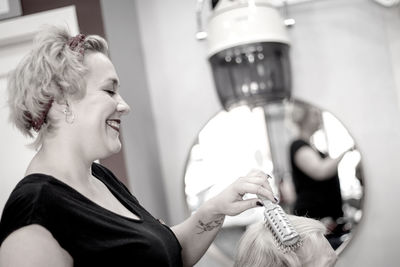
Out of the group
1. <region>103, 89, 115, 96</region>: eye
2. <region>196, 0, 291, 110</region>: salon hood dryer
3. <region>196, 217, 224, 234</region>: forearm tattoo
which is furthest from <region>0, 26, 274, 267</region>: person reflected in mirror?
<region>196, 0, 291, 110</region>: salon hood dryer

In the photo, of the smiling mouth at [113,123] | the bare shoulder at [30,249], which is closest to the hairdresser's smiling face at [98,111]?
the smiling mouth at [113,123]

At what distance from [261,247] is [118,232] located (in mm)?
330

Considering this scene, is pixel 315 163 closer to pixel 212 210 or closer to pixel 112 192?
pixel 212 210

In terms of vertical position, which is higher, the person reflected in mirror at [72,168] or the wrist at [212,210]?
the person reflected in mirror at [72,168]

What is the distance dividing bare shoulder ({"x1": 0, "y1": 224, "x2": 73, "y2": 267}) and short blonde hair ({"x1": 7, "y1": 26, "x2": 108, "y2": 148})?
0.76 ft

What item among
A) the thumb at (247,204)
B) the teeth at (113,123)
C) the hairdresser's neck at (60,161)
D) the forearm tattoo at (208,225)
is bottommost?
the forearm tattoo at (208,225)

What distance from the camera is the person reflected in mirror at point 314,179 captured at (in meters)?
1.71

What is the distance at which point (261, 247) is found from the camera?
108cm

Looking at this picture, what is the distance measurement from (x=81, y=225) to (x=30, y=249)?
12 centimetres

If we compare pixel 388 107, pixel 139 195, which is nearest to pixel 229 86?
pixel 139 195

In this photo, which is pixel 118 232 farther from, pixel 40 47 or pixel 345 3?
pixel 345 3

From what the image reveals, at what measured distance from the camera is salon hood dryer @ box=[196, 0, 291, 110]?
1519mm

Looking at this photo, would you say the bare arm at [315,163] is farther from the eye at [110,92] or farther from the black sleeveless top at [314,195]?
the eye at [110,92]

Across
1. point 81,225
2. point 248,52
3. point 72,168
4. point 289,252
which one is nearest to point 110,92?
point 72,168
